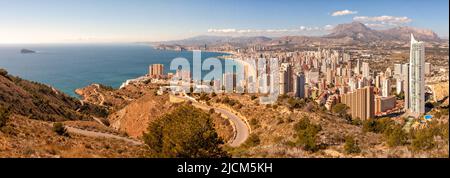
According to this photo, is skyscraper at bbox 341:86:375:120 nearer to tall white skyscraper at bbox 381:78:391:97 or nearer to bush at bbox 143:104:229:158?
tall white skyscraper at bbox 381:78:391:97

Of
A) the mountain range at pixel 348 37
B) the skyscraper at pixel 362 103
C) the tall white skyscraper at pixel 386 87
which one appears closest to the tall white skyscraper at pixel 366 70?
the mountain range at pixel 348 37

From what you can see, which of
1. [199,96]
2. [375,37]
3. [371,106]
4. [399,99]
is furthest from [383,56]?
[199,96]

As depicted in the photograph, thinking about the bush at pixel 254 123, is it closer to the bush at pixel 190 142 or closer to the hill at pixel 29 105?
the bush at pixel 190 142

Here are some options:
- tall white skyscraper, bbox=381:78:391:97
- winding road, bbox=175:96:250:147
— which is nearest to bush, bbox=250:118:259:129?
winding road, bbox=175:96:250:147

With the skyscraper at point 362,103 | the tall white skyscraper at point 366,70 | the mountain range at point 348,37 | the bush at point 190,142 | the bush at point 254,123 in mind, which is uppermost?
the mountain range at point 348,37

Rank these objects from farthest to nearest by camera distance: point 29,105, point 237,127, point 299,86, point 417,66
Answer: point 299,86
point 29,105
point 237,127
point 417,66

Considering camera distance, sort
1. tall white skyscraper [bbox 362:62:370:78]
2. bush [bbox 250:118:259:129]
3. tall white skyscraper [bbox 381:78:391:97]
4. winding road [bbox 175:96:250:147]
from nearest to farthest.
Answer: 1. winding road [bbox 175:96:250:147]
2. bush [bbox 250:118:259:129]
3. tall white skyscraper [bbox 381:78:391:97]
4. tall white skyscraper [bbox 362:62:370:78]

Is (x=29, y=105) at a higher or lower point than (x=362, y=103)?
→ higher

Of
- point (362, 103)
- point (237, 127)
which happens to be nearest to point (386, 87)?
point (362, 103)

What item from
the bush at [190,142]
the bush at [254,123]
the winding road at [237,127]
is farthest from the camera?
the bush at [254,123]

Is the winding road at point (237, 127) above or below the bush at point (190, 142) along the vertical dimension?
below

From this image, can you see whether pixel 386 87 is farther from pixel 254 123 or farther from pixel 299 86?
pixel 254 123
